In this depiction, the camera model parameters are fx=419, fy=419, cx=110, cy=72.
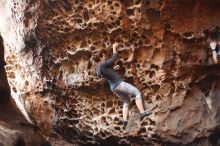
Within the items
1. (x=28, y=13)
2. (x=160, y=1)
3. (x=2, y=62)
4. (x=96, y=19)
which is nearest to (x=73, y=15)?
(x=96, y=19)

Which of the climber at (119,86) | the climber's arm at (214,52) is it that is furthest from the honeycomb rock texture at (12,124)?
the climber's arm at (214,52)

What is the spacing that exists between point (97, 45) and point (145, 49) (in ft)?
2.55

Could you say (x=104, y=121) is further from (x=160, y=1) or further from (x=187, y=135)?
(x=160, y=1)

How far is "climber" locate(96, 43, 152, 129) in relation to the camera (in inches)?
239

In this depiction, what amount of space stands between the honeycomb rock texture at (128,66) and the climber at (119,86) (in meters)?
0.13

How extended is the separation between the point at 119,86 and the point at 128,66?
1.10 feet

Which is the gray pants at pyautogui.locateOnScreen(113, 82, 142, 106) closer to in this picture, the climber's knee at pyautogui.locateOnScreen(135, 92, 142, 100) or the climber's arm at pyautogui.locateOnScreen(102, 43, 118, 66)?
the climber's knee at pyautogui.locateOnScreen(135, 92, 142, 100)

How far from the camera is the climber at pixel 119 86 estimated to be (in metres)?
6.08

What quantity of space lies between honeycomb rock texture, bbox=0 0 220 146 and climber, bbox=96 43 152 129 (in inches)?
5.2

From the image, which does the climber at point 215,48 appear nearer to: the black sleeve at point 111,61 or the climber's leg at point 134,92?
the climber's leg at point 134,92

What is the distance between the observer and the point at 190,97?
606cm

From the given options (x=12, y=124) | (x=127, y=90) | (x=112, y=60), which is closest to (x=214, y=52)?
(x=127, y=90)

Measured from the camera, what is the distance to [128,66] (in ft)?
20.4

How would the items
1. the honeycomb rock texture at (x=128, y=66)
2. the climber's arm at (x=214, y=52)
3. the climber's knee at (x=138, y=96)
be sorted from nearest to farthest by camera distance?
the climber's arm at (x=214, y=52)
the honeycomb rock texture at (x=128, y=66)
the climber's knee at (x=138, y=96)
